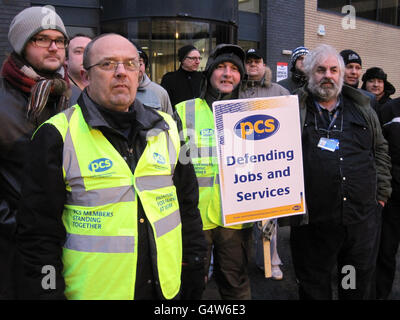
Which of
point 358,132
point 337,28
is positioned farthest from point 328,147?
point 337,28

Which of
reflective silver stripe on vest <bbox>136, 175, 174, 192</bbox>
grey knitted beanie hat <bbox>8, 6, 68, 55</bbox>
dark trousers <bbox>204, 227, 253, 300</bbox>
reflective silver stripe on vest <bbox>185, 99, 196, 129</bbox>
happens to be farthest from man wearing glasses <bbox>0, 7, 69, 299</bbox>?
dark trousers <bbox>204, 227, 253, 300</bbox>

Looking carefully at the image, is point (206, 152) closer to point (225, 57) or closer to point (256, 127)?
point (256, 127)

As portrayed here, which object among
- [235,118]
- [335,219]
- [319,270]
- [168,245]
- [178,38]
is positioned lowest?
[319,270]

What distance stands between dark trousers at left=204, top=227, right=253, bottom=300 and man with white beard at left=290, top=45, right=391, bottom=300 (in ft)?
1.33

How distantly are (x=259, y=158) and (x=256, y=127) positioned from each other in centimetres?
21

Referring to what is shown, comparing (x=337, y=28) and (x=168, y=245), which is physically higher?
(x=337, y=28)

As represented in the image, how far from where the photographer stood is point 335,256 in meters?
2.73

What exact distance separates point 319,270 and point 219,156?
1190mm

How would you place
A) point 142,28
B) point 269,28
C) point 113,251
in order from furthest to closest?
point 269,28, point 142,28, point 113,251

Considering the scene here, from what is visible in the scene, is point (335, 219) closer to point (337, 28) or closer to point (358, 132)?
point (358, 132)

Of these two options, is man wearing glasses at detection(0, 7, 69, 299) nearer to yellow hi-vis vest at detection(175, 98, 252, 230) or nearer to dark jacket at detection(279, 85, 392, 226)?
yellow hi-vis vest at detection(175, 98, 252, 230)

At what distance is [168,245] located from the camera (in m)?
1.72

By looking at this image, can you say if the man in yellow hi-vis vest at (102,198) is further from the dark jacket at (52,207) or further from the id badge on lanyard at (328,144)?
the id badge on lanyard at (328,144)

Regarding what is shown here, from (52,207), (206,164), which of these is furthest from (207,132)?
(52,207)
